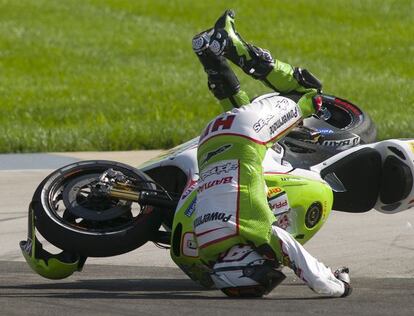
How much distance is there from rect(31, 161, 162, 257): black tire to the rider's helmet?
0.70 m

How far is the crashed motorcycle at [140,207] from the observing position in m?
7.74

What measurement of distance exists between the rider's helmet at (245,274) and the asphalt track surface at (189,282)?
80 millimetres

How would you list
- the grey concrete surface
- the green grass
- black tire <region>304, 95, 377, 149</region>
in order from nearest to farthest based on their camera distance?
the grey concrete surface → black tire <region>304, 95, 377, 149</region> → the green grass

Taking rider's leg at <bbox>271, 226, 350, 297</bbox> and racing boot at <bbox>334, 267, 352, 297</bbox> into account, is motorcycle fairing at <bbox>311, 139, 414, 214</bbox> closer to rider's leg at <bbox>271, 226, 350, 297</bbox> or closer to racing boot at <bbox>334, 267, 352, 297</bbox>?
racing boot at <bbox>334, 267, 352, 297</bbox>

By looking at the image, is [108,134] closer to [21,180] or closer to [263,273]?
[21,180]

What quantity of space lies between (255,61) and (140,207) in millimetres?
1154

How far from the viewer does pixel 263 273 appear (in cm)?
717

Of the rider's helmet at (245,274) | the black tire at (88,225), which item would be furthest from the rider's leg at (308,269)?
the black tire at (88,225)

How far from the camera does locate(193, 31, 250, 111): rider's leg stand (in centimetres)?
788

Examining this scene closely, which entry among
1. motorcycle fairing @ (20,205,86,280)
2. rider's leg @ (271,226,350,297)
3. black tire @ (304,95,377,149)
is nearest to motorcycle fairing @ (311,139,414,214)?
black tire @ (304,95,377,149)

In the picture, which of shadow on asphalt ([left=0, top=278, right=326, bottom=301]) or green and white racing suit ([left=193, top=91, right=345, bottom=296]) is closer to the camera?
green and white racing suit ([left=193, top=91, right=345, bottom=296])

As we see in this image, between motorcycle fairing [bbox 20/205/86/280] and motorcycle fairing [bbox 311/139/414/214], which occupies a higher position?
motorcycle fairing [bbox 311/139/414/214]

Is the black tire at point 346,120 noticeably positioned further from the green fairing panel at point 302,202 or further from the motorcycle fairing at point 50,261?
the motorcycle fairing at point 50,261

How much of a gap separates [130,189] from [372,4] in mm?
18228
